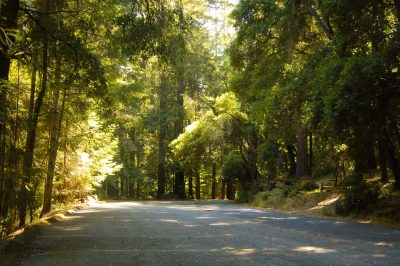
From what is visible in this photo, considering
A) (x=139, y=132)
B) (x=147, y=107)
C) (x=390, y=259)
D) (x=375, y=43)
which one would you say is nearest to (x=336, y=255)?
(x=390, y=259)

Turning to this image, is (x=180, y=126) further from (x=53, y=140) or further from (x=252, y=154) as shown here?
(x=53, y=140)

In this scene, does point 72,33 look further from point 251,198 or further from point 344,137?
point 251,198

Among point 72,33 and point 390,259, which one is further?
point 72,33

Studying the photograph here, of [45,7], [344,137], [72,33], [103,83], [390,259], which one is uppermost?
[45,7]

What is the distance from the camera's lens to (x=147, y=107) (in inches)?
1773

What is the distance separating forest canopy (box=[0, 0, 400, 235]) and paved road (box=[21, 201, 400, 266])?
193 centimetres

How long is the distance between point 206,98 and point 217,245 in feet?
104

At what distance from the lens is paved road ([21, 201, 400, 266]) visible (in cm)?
675

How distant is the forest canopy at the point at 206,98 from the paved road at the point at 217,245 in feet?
6.34

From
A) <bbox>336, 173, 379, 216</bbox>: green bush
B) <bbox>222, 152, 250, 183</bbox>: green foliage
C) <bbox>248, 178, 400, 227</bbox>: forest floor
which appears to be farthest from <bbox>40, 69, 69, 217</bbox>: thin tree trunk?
<bbox>222, 152, 250, 183</bbox>: green foliage

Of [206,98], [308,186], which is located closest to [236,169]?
[308,186]

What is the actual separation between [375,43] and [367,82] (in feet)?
10.1

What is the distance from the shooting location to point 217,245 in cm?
830

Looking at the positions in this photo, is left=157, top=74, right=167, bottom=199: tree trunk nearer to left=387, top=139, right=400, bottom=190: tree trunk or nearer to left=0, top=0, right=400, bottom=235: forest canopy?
left=0, top=0, right=400, bottom=235: forest canopy
